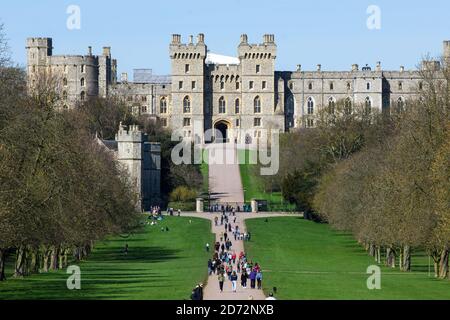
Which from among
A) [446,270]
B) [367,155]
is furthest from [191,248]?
[446,270]

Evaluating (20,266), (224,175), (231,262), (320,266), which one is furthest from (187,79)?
(20,266)

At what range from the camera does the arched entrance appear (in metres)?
112

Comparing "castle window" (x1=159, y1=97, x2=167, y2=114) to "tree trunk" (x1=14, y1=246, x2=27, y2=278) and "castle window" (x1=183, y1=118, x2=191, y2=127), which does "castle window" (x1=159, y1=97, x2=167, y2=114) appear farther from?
"tree trunk" (x1=14, y1=246, x2=27, y2=278)

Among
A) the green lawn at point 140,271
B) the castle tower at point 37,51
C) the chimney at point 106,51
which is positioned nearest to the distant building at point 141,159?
the green lawn at point 140,271

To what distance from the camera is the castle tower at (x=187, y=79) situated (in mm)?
112062

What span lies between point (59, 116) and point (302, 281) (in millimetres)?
9418

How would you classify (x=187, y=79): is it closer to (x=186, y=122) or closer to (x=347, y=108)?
(x=186, y=122)

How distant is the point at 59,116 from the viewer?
42000mm

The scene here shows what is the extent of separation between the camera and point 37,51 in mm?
117375

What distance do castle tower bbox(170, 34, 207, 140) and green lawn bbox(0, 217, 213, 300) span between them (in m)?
45.6

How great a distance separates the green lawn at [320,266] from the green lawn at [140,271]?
233 cm

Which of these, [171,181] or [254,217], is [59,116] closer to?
[254,217]

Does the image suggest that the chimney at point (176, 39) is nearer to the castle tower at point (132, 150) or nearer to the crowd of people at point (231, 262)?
the castle tower at point (132, 150)

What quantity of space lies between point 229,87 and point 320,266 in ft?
221
